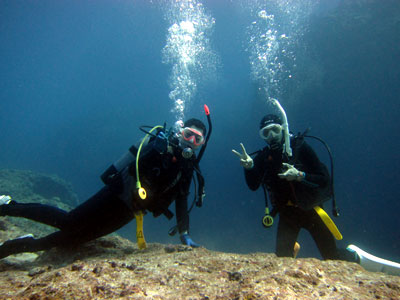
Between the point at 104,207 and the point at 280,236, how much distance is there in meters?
2.93

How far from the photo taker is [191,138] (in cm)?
346

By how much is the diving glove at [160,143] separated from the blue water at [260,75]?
19.1m

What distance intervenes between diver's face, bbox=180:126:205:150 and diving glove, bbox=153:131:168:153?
0.47 meters

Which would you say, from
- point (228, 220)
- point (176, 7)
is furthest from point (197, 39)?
point (228, 220)

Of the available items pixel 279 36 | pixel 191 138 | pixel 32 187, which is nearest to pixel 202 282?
pixel 191 138

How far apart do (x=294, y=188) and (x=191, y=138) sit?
1816 millimetres

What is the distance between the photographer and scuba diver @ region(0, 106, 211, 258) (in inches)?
107

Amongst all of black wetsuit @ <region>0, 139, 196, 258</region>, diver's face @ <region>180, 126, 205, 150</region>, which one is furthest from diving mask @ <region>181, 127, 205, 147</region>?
black wetsuit @ <region>0, 139, 196, 258</region>

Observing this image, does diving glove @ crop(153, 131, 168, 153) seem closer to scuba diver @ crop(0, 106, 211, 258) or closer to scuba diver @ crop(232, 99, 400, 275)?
scuba diver @ crop(0, 106, 211, 258)

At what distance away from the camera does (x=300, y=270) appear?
4.51ft

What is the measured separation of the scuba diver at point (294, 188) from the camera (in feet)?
10.2

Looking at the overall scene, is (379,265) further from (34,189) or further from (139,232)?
(34,189)

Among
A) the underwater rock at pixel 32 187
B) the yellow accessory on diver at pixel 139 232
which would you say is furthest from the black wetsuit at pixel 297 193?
the underwater rock at pixel 32 187

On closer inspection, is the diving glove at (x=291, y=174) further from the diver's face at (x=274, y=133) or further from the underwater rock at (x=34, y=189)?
the underwater rock at (x=34, y=189)
